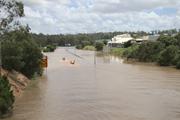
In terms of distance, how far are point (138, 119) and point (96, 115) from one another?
3536 millimetres

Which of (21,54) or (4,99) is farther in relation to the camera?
(21,54)

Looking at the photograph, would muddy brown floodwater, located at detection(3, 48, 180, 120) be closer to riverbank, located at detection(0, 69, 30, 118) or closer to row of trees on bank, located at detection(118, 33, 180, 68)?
riverbank, located at detection(0, 69, 30, 118)

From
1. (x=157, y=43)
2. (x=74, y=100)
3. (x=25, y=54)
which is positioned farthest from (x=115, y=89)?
(x=157, y=43)

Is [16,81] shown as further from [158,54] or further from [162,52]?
[158,54]

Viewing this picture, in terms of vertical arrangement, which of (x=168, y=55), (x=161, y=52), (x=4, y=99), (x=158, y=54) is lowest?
(x=158, y=54)

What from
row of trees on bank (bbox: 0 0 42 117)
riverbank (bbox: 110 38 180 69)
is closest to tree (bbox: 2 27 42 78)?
row of trees on bank (bbox: 0 0 42 117)

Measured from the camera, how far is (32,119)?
31047 mm

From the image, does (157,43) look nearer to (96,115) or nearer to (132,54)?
(132,54)

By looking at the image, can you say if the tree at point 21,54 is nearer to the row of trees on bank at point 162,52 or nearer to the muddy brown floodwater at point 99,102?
the muddy brown floodwater at point 99,102

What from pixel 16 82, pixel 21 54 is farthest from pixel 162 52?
pixel 16 82

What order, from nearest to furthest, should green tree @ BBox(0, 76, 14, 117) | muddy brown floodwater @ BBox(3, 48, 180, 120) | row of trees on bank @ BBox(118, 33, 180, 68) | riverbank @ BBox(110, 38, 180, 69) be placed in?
green tree @ BBox(0, 76, 14, 117) → muddy brown floodwater @ BBox(3, 48, 180, 120) → riverbank @ BBox(110, 38, 180, 69) → row of trees on bank @ BBox(118, 33, 180, 68)

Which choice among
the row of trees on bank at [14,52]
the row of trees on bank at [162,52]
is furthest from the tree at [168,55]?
the row of trees on bank at [14,52]

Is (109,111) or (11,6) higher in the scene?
(11,6)

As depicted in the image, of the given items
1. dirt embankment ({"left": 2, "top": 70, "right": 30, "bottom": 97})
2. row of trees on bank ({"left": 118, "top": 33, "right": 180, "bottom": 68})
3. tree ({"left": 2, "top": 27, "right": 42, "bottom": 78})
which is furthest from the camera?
row of trees on bank ({"left": 118, "top": 33, "right": 180, "bottom": 68})
